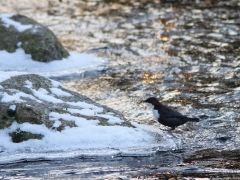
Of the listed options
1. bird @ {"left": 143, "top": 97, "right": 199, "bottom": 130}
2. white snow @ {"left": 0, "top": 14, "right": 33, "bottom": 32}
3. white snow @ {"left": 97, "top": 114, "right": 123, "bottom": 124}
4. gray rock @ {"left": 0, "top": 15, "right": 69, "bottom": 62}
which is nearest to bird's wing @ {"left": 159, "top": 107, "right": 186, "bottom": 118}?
bird @ {"left": 143, "top": 97, "right": 199, "bottom": 130}

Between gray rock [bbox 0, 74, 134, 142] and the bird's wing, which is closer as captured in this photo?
gray rock [bbox 0, 74, 134, 142]

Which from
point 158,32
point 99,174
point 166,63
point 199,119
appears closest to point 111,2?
point 158,32

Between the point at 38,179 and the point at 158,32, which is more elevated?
the point at 158,32

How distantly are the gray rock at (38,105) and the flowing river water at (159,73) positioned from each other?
0.83 metres

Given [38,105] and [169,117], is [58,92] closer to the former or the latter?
[38,105]

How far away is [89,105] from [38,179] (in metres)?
2.53

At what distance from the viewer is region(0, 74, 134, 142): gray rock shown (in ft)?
26.0

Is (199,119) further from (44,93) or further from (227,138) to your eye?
(44,93)

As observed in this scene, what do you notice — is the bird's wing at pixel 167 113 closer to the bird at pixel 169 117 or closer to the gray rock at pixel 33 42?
the bird at pixel 169 117

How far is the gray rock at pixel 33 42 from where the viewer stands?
13.8 m

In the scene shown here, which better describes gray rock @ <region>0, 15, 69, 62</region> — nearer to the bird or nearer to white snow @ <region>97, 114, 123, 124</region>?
the bird

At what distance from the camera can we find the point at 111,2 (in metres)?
25.6

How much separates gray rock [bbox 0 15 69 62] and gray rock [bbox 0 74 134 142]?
4423 millimetres

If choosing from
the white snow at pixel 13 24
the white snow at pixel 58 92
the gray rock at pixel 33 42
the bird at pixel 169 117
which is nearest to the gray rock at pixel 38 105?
the white snow at pixel 58 92
